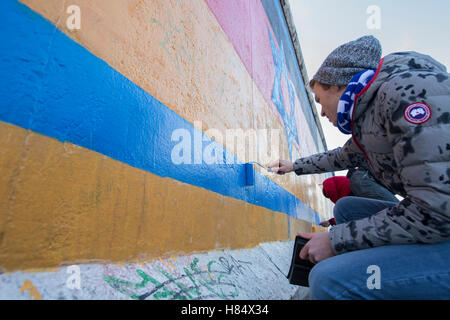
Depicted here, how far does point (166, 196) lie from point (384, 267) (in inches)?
33.1

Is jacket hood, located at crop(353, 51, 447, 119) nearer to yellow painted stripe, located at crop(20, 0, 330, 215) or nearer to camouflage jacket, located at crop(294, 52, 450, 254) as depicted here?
camouflage jacket, located at crop(294, 52, 450, 254)

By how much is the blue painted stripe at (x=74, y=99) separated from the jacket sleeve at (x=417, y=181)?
842 millimetres

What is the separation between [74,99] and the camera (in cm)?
75

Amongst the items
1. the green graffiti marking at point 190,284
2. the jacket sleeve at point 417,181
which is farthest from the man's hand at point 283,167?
the jacket sleeve at point 417,181

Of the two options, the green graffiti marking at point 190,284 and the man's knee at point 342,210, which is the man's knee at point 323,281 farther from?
the man's knee at point 342,210

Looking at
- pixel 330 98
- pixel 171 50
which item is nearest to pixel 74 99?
pixel 171 50

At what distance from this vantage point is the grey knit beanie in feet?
3.49

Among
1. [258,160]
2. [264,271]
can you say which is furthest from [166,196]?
[258,160]

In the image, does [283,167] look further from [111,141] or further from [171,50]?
[111,141]

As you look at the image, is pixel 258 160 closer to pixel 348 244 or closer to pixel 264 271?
pixel 264 271

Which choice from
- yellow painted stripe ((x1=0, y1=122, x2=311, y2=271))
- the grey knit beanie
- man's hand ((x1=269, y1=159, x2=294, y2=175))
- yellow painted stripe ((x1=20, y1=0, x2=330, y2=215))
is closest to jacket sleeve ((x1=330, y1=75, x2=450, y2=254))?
the grey knit beanie

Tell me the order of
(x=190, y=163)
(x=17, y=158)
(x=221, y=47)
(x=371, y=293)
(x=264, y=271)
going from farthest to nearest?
(x=221, y=47)
(x=264, y=271)
(x=190, y=163)
(x=371, y=293)
(x=17, y=158)

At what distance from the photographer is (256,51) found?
2830 millimetres

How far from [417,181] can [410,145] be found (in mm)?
109
